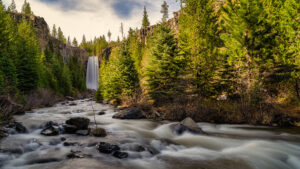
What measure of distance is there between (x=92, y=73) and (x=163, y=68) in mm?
100210

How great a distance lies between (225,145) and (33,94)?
27.2 metres

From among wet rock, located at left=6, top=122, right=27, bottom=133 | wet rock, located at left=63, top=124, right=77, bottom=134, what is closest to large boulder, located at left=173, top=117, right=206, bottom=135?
wet rock, located at left=63, top=124, right=77, bottom=134

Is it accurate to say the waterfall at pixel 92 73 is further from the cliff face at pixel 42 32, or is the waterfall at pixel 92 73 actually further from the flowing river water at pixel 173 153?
the flowing river water at pixel 173 153

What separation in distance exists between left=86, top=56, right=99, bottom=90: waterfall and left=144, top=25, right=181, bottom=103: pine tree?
8528cm

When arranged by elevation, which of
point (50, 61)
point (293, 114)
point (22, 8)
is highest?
point (22, 8)

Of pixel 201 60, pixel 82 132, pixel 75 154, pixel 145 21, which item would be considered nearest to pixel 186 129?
pixel 82 132

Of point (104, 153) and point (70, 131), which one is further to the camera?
point (70, 131)

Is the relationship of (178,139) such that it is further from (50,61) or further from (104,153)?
(50,61)

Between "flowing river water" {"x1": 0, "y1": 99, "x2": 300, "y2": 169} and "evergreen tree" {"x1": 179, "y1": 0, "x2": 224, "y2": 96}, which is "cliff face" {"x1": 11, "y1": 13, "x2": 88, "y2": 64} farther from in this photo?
"flowing river water" {"x1": 0, "y1": 99, "x2": 300, "y2": 169}

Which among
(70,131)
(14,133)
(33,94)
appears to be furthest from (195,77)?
(33,94)

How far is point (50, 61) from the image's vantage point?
4972cm

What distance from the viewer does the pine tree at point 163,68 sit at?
16958mm

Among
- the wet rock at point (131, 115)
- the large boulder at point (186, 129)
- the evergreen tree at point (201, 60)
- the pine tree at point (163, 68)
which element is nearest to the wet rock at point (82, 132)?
the large boulder at point (186, 129)

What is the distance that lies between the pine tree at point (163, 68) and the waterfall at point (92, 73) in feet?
280
